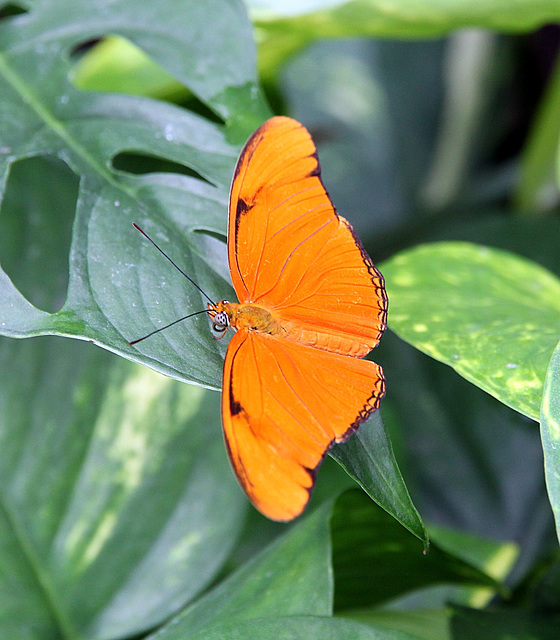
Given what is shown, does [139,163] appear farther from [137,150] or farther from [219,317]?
[219,317]

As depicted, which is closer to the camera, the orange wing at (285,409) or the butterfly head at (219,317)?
the orange wing at (285,409)

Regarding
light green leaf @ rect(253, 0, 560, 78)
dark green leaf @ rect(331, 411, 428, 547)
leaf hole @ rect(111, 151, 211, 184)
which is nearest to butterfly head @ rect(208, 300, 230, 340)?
dark green leaf @ rect(331, 411, 428, 547)

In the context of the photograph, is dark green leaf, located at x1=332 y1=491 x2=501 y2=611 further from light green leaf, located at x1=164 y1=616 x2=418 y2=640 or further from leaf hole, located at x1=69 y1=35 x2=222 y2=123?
leaf hole, located at x1=69 y1=35 x2=222 y2=123

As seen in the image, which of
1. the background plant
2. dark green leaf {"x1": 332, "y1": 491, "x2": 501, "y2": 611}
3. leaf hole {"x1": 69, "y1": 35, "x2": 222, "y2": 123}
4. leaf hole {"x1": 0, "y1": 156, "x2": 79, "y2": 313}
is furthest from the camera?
leaf hole {"x1": 69, "y1": 35, "x2": 222, "y2": 123}

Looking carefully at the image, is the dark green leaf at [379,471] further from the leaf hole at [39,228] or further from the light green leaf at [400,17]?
the light green leaf at [400,17]

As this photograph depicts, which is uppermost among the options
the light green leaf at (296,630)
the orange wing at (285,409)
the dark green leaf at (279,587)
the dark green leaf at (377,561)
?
the orange wing at (285,409)

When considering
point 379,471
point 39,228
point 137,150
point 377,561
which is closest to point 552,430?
point 379,471

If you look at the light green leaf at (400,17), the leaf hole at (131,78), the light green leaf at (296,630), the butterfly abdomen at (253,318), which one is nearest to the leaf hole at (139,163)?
the leaf hole at (131,78)
